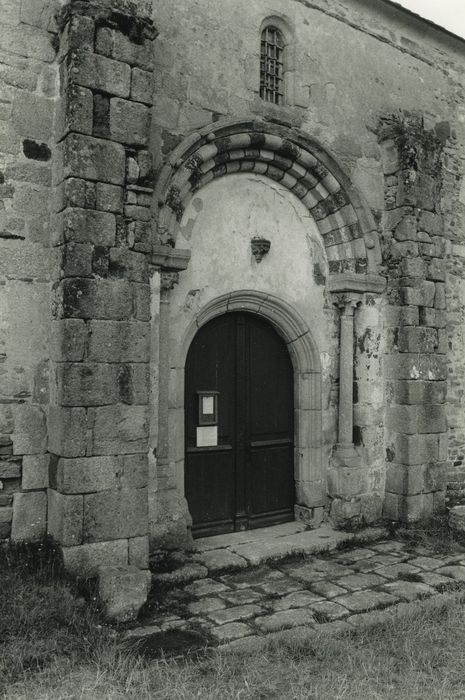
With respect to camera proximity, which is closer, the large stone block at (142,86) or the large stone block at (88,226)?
the large stone block at (88,226)

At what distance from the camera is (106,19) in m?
4.96

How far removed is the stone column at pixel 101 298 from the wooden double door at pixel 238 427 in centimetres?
130

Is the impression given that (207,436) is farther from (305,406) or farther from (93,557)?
(93,557)

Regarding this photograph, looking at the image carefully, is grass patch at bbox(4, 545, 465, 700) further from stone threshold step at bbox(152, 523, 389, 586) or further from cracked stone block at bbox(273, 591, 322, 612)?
stone threshold step at bbox(152, 523, 389, 586)

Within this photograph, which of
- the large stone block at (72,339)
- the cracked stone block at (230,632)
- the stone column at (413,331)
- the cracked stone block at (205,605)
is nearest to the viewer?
the cracked stone block at (230,632)

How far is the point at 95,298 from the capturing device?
4.81 m

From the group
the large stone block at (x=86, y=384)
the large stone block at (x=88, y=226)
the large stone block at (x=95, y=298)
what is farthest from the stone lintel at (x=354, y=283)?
the large stone block at (x=86, y=384)

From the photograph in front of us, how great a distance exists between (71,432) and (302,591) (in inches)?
86.7

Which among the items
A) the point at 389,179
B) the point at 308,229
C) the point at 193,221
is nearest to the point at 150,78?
the point at 193,221

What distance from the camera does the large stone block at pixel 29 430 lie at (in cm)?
491

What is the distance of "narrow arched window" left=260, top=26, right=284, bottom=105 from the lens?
260 inches

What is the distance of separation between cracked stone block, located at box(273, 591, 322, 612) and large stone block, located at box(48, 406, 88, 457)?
1840 millimetres

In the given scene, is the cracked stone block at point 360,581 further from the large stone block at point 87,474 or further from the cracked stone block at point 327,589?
the large stone block at point 87,474

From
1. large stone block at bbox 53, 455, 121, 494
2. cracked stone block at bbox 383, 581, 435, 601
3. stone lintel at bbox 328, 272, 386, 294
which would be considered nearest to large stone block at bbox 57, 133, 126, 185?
large stone block at bbox 53, 455, 121, 494
